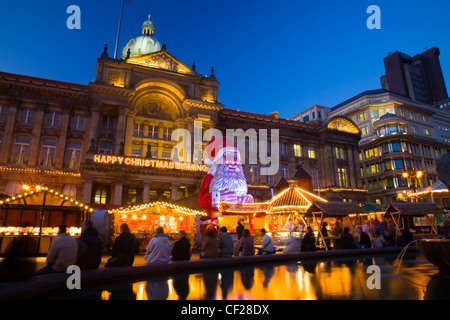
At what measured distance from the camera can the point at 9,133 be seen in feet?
100

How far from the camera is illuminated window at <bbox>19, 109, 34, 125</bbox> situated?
31903mm

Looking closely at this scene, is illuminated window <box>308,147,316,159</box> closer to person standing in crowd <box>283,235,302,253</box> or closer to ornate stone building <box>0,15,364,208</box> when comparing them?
ornate stone building <box>0,15,364,208</box>

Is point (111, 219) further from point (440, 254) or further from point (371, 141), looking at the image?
point (371, 141)

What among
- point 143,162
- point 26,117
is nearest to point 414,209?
point 143,162

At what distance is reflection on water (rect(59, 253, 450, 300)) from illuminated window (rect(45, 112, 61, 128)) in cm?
3235

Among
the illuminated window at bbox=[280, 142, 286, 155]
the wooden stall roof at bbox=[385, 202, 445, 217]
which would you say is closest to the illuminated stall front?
the wooden stall roof at bbox=[385, 202, 445, 217]

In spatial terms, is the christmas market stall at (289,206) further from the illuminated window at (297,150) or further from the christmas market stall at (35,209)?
the illuminated window at (297,150)

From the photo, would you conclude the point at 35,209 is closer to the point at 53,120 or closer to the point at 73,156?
the point at 73,156

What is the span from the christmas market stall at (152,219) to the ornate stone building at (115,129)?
9233 mm

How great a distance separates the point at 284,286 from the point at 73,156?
108 ft

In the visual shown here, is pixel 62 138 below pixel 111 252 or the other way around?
the other way around
